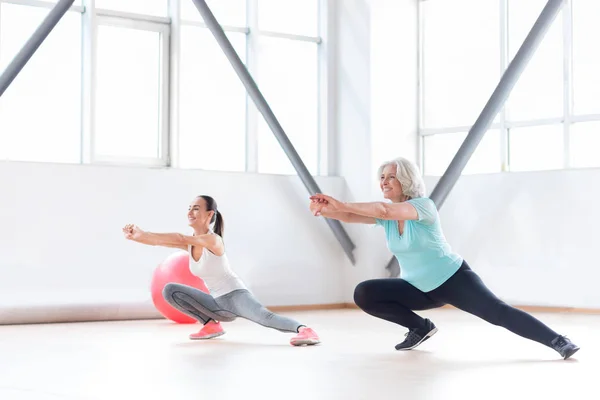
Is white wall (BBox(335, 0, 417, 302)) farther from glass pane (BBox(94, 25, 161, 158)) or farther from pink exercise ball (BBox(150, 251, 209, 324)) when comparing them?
pink exercise ball (BBox(150, 251, 209, 324))

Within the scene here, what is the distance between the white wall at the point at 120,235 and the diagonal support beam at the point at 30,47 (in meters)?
0.68

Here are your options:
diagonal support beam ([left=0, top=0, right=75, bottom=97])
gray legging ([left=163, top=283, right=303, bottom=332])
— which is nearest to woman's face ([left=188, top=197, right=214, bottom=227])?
gray legging ([left=163, top=283, right=303, bottom=332])

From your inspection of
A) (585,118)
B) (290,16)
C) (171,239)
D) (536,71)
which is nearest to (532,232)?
(585,118)

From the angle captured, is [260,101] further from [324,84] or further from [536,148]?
[536,148]

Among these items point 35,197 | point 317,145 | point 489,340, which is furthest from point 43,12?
point 489,340

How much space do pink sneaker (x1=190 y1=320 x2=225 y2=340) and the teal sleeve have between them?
68.3 inches

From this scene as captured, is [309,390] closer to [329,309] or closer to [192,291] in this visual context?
[192,291]

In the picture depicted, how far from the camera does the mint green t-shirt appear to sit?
4.77 m

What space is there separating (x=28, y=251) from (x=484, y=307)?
13.1 feet

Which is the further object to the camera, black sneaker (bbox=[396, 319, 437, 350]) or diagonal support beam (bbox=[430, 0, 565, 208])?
diagonal support beam (bbox=[430, 0, 565, 208])

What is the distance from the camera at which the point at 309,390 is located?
11.6 ft

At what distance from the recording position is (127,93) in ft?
27.4

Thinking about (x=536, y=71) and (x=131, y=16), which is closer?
(x=131, y=16)

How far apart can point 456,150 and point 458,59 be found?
3.03 feet
